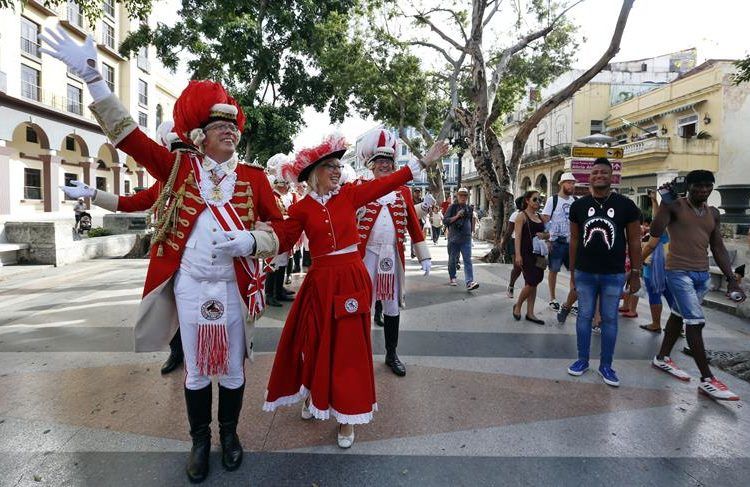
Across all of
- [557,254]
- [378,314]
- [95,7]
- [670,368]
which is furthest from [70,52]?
[95,7]

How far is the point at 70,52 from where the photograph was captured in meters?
2.22

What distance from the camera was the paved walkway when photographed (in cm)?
262

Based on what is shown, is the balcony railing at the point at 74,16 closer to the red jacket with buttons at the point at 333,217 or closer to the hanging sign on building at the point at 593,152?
the hanging sign on building at the point at 593,152

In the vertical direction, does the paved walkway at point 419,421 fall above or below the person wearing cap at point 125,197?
below

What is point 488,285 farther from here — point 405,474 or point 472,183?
point 472,183

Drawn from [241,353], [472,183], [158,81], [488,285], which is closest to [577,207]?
[241,353]

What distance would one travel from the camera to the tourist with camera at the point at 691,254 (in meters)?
3.92

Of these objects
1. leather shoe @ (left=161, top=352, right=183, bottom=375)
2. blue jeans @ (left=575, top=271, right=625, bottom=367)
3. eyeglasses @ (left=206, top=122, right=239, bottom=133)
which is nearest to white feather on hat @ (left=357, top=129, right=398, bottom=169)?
eyeglasses @ (left=206, top=122, right=239, bottom=133)

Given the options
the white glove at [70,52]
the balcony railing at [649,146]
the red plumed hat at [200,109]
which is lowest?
the red plumed hat at [200,109]

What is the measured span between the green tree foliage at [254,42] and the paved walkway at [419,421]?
12.5 meters

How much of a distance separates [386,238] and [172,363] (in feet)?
7.22

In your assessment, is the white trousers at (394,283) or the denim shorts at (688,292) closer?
the denim shorts at (688,292)

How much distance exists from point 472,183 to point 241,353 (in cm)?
5169

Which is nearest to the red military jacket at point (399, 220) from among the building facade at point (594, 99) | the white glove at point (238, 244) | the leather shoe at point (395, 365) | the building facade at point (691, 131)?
the leather shoe at point (395, 365)
